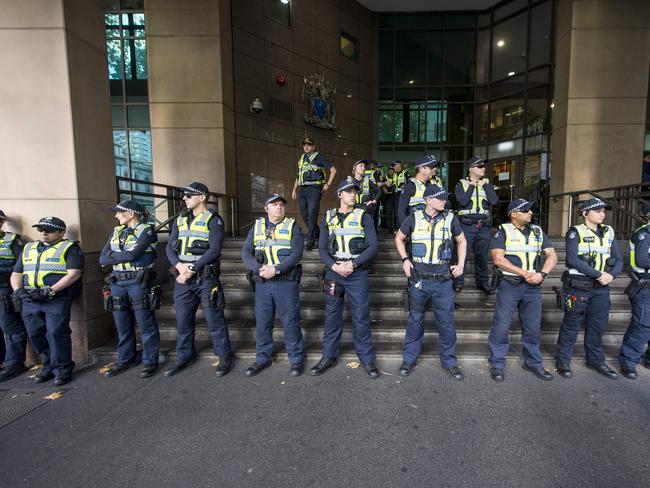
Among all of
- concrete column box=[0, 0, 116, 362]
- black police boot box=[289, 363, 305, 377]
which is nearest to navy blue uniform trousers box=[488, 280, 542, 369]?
black police boot box=[289, 363, 305, 377]

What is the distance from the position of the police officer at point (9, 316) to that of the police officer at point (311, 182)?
4.24m

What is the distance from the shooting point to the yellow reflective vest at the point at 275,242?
3992 millimetres

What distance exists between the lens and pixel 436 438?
2.89 meters

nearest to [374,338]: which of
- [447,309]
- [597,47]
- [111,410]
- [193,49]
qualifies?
[447,309]

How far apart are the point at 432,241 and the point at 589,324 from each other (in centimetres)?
209

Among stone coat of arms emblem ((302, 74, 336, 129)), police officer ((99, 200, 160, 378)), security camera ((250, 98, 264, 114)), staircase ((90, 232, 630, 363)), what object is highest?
stone coat of arms emblem ((302, 74, 336, 129))

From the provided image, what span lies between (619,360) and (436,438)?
9.33 feet

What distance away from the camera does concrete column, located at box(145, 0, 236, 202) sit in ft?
28.6

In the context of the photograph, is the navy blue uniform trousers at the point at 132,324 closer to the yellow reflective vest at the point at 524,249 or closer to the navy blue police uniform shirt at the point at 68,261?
the navy blue police uniform shirt at the point at 68,261

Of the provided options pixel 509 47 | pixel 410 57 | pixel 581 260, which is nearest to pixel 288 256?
pixel 581 260

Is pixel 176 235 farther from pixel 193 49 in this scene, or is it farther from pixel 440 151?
pixel 440 151

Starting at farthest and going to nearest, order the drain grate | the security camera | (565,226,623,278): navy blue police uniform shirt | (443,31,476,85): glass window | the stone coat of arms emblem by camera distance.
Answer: (443,31,476,85): glass window
the stone coat of arms emblem
the security camera
(565,226,623,278): navy blue police uniform shirt
the drain grate

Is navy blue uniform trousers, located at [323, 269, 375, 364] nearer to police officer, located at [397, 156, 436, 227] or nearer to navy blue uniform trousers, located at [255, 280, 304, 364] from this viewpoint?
navy blue uniform trousers, located at [255, 280, 304, 364]

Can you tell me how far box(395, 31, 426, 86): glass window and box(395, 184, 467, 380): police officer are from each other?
12.9m
